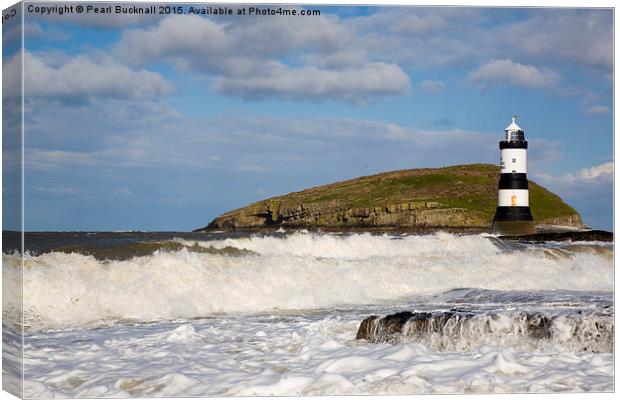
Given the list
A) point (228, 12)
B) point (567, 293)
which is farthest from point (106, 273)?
point (567, 293)

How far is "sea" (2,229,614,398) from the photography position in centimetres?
518

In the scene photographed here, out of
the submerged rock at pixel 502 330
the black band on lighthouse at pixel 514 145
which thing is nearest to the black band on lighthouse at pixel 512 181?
the black band on lighthouse at pixel 514 145

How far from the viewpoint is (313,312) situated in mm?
8367

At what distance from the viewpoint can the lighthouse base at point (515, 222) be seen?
20266 millimetres

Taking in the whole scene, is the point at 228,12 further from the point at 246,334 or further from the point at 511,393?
the point at 511,393

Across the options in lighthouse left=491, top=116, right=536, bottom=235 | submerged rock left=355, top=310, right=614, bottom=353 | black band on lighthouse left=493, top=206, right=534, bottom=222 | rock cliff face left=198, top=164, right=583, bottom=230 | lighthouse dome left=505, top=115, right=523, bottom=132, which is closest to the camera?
submerged rock left=355, top=310, right=614, bottom=353

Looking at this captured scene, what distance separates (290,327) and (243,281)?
2180 mm

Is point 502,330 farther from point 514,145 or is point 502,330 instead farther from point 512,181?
point 512,181

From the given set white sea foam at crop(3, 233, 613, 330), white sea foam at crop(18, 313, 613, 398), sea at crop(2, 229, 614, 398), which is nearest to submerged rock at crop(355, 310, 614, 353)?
sea at crop(2, 229, 614, 398)

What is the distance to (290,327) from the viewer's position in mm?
7078

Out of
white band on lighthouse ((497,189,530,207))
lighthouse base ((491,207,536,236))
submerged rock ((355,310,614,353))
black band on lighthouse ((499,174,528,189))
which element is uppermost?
black band on lighthouse ((499,174,528,189))

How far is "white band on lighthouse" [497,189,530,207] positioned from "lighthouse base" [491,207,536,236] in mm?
217

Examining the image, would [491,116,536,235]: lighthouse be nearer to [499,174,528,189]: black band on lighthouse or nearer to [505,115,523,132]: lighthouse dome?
[499,174,528,189]: black band on lighthouse

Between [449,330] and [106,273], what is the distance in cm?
440
